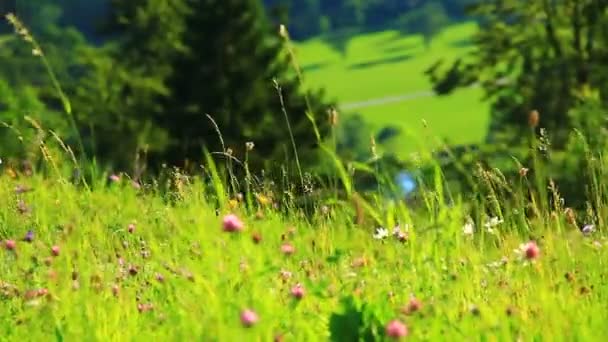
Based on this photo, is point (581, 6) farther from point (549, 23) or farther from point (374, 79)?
point (374, 79)

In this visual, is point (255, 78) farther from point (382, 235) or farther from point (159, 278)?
point (159, 278)

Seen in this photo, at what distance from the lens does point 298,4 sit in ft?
595

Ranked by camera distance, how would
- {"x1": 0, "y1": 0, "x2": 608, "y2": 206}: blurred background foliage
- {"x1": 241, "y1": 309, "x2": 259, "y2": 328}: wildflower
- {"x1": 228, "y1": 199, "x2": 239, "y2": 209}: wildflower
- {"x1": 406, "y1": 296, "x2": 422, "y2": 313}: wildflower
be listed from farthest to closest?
{"x1": 0, "y1": 0, "x2": 608, "y2": 206}: blurred background foliage → {"x1": 228, "y1": 199, "x2": 239, "y2": 209}: wildflower → {"x1": 406, "y1": 296, "x2": 422, "y2": 313}: wildflower → {"x1": 241, "y1": 309, "x2": 259, "y2": 328}: wildflower

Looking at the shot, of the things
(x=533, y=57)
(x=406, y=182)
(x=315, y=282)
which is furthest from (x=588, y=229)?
(x=533, y=57)

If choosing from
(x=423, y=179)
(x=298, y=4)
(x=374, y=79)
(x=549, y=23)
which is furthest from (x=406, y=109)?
(x=423, y=179)

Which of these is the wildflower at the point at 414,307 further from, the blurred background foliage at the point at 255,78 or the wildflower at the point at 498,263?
the blurred background foliage at the point at 255,78

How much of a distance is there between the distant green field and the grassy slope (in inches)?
4183

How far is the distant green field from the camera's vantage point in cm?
12562

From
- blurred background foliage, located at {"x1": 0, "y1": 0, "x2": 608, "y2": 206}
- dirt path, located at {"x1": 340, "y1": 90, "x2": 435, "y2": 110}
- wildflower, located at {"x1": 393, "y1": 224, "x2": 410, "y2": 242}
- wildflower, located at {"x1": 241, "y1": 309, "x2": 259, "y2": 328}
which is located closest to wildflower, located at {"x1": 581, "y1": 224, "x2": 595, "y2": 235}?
wildflower, located at {"x1": 393, "y1": 224, "x2": 410, "y2": 242}

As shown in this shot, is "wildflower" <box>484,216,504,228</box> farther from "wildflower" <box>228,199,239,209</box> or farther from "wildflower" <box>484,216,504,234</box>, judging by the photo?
"wildflower" <box>228,199,239,209</box>

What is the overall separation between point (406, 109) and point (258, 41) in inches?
3470

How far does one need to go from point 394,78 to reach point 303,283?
14295 cm

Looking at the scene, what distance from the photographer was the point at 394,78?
146 m

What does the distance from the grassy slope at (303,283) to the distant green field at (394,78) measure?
106 meters
